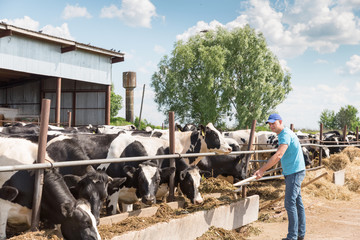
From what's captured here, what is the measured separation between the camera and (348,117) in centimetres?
9012

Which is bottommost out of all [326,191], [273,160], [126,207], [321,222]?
[321,222]

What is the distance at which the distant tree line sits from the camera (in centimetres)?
8931

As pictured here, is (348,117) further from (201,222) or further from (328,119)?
(201,222)

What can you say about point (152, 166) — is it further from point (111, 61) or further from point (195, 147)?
point (111, 61)

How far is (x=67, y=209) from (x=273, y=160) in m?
2.95

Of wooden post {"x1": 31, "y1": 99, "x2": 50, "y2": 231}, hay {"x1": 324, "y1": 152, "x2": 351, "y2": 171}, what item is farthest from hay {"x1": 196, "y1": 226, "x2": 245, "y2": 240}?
hay {"x1": 324, "y1": 152, "x2": 351, "y2": 171}

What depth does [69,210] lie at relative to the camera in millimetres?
4176

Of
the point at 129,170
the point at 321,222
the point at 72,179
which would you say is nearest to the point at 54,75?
the point at 129,170

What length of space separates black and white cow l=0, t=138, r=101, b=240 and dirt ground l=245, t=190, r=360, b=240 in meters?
3.21

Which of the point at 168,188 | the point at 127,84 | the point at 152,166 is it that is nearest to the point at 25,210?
the point at 152,166

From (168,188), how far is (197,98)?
30831 millimetres

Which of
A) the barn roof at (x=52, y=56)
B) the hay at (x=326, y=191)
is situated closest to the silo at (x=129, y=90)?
the barn roof at (x=52, y=56)

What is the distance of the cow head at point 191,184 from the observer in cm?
659

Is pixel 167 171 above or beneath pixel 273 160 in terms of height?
beneath
